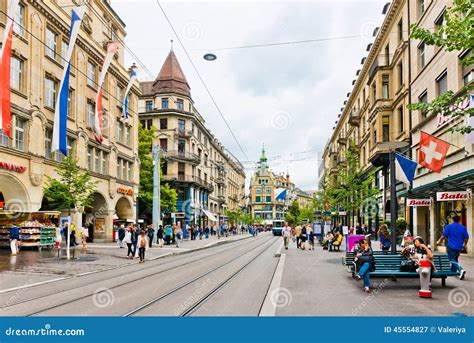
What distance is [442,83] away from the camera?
24.4 meters

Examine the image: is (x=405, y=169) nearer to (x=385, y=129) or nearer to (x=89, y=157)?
(x=385, y=129)

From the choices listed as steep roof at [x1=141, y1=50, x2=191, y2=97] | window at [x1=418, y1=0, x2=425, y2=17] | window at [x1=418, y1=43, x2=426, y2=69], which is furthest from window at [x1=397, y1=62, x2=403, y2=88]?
steep roof at [x1=141, y1=50, x2=191, y2=97]

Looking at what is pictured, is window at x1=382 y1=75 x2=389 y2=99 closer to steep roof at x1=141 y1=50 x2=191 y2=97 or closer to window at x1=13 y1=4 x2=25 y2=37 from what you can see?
window at x1=13 y1=4 x2=25 y2=37

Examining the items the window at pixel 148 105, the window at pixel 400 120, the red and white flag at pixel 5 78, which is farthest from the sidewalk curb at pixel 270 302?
the window at pixel 148 105

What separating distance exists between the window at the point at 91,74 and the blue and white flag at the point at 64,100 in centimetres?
703

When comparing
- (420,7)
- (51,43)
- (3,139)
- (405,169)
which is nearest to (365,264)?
(405,169)

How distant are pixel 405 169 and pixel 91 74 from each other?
27.6m

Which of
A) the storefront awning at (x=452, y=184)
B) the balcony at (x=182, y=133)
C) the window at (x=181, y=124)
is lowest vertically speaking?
the storefront awning at (x=452, y=184)

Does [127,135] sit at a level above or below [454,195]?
above

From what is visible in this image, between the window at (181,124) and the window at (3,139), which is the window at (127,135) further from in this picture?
the window at (181,124)

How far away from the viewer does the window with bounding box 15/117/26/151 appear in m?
25.6

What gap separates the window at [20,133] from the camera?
25.6 m

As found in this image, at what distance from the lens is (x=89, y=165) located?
115 feet

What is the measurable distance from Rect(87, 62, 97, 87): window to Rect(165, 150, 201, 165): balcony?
2818cm
